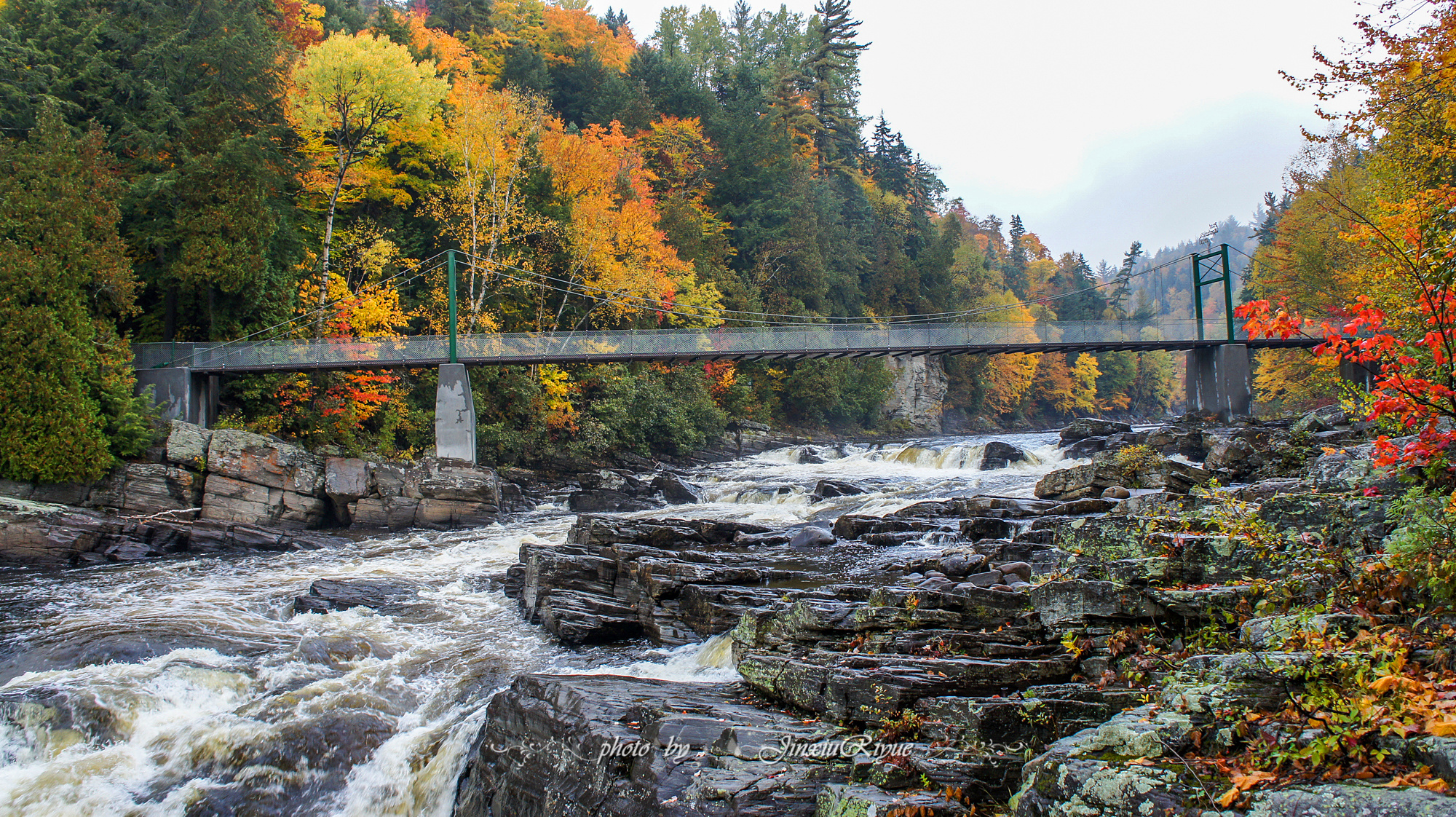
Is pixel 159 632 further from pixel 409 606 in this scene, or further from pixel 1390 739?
pixel 1390 739

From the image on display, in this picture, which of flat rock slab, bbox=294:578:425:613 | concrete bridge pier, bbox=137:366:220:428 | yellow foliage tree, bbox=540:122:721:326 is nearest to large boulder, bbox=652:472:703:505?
yellow foliage tree, bbox=540:122:721:326

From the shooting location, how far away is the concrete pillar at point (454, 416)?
22.9 meters

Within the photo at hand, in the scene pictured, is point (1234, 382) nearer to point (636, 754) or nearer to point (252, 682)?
point (636, 754)

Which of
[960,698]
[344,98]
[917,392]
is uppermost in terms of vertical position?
[344,98]

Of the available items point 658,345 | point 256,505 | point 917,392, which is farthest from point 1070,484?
point 917,392

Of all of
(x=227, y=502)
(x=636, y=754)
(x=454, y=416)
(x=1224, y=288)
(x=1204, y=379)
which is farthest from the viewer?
(x=1224, y=288)

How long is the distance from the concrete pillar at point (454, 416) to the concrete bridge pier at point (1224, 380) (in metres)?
27.2

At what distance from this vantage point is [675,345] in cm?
2516

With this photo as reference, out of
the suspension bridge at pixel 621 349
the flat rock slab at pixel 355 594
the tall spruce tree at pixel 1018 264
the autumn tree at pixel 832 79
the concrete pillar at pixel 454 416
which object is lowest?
the flat rock slab at pixel 355 594

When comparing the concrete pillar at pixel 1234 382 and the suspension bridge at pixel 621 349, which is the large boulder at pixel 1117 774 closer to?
the suspension bridge at pixel 621 349

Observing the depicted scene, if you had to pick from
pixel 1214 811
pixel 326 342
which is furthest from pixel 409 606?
pixel 326 342

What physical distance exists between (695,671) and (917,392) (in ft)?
157

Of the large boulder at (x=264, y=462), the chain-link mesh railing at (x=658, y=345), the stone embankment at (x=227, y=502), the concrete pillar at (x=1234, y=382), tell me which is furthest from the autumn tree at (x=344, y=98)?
the concrete pillar at (x=1234, y=382)

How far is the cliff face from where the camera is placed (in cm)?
5175
